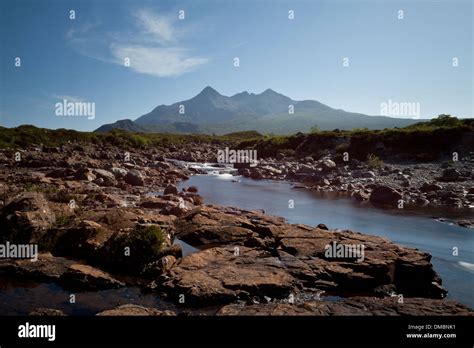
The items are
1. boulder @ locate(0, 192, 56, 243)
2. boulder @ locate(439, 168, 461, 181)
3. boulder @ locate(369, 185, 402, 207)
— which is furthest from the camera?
boulder @ locate(439, 168, 461, 181)

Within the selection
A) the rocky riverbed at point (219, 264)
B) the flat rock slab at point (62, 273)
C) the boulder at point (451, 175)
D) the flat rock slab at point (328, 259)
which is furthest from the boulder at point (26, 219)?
the boulder at point (451, 175)

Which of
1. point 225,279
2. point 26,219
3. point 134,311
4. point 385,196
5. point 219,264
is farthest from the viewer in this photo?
point 385,196

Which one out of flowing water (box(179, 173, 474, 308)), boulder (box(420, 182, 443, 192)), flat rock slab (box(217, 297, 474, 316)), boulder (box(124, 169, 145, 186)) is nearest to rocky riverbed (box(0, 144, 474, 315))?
flat rock slab (box(217, 297, 474, 316))

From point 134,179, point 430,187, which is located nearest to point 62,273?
point 134,179

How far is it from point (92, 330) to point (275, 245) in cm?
918

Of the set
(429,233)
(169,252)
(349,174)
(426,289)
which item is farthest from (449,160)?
(169,252)

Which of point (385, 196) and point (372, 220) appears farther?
point (385, 196)

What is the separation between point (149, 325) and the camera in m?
9.31

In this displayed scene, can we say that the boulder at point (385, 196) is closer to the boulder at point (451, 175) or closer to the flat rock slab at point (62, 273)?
the boulder at point (451, 175)

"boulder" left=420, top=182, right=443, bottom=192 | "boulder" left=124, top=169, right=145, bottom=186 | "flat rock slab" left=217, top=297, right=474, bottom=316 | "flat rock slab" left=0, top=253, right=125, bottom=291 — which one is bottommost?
"flat rock slab" left=217, top=297, right=474, bottom=316

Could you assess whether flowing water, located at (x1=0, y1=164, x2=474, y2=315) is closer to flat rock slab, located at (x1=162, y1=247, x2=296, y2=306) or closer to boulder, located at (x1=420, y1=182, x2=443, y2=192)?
flat rock slab, located at (x1=162, y1=247, x2=296, y2=306)

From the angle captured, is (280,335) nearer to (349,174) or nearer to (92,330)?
(92,330)

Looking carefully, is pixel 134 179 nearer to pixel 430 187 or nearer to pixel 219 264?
pixel 219 264

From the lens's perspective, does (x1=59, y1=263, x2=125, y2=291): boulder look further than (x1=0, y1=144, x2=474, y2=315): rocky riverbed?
Yes
